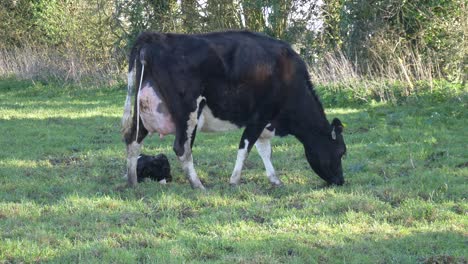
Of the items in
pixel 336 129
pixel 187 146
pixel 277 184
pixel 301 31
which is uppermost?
pixel 301 31

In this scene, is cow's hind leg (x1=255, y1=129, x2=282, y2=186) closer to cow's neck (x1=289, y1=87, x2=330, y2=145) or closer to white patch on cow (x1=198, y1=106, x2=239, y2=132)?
cow's neck (x1=289, y1=87, x2=330, y2=145)

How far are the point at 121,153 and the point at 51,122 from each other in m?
4.33

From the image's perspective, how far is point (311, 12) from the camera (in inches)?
856

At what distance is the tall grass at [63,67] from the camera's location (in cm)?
2345

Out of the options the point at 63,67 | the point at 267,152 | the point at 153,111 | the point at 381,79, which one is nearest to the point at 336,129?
the point at 267,152

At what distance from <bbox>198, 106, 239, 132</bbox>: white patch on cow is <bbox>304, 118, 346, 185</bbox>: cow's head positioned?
3.88 ft

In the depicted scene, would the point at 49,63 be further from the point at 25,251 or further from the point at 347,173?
the point at 25,251

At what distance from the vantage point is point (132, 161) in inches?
352

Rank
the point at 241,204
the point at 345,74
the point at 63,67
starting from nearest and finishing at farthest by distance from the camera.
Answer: the point at 241,204, the point at 345,74, the point at 63,67

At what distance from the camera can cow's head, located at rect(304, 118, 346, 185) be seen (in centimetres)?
893

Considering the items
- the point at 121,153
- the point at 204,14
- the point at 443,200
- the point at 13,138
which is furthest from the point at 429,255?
the point at 204,14

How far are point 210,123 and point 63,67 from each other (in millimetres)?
16816

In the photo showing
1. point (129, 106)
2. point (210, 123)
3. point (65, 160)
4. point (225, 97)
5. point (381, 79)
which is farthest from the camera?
point (381, 79)

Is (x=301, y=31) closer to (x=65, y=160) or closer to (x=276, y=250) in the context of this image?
(x=65, y=160)
